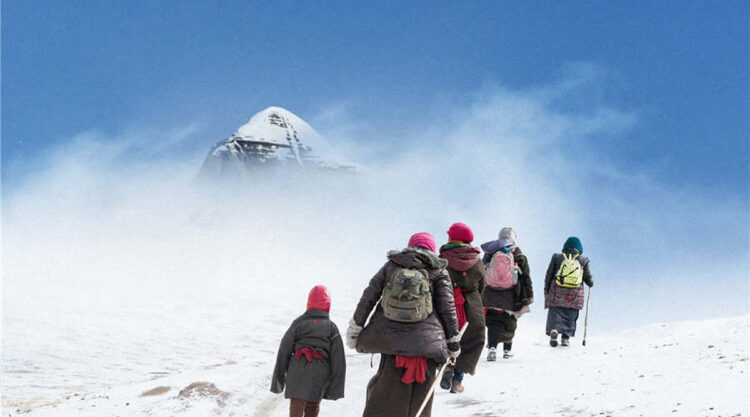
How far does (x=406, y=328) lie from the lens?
6.96 metres

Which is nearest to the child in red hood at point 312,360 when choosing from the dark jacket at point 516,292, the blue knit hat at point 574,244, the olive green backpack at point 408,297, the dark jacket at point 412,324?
the dark jacket at point 412,324

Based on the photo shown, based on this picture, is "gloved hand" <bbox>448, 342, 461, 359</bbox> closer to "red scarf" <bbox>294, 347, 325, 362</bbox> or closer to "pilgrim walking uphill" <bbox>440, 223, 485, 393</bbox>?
"red scarf" <bbox>294, 347, 325, 362</bbox>

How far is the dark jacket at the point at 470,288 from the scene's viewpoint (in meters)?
9.89

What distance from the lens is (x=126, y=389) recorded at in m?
15.6

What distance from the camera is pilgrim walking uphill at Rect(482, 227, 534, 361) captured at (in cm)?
1293

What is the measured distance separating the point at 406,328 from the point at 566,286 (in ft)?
28.8

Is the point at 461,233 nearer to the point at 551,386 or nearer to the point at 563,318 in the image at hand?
the point at 551,386

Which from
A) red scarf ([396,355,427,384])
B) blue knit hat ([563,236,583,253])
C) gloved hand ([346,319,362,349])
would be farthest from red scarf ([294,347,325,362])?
blue knit hat ([563,236,583,253])

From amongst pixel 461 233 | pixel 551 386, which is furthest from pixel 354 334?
pixel 551 386

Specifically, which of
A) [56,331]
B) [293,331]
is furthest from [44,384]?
[293,331]

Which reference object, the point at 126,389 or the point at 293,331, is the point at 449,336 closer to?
the point at 293,331

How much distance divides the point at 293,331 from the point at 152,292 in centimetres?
7632

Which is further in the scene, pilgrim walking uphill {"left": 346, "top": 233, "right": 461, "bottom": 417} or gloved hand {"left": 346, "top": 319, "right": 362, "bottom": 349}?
gloved hand {"left": 346, "top": 319, "right": 362, "bottom": 349}

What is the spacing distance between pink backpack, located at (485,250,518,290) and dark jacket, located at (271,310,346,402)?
491cm
